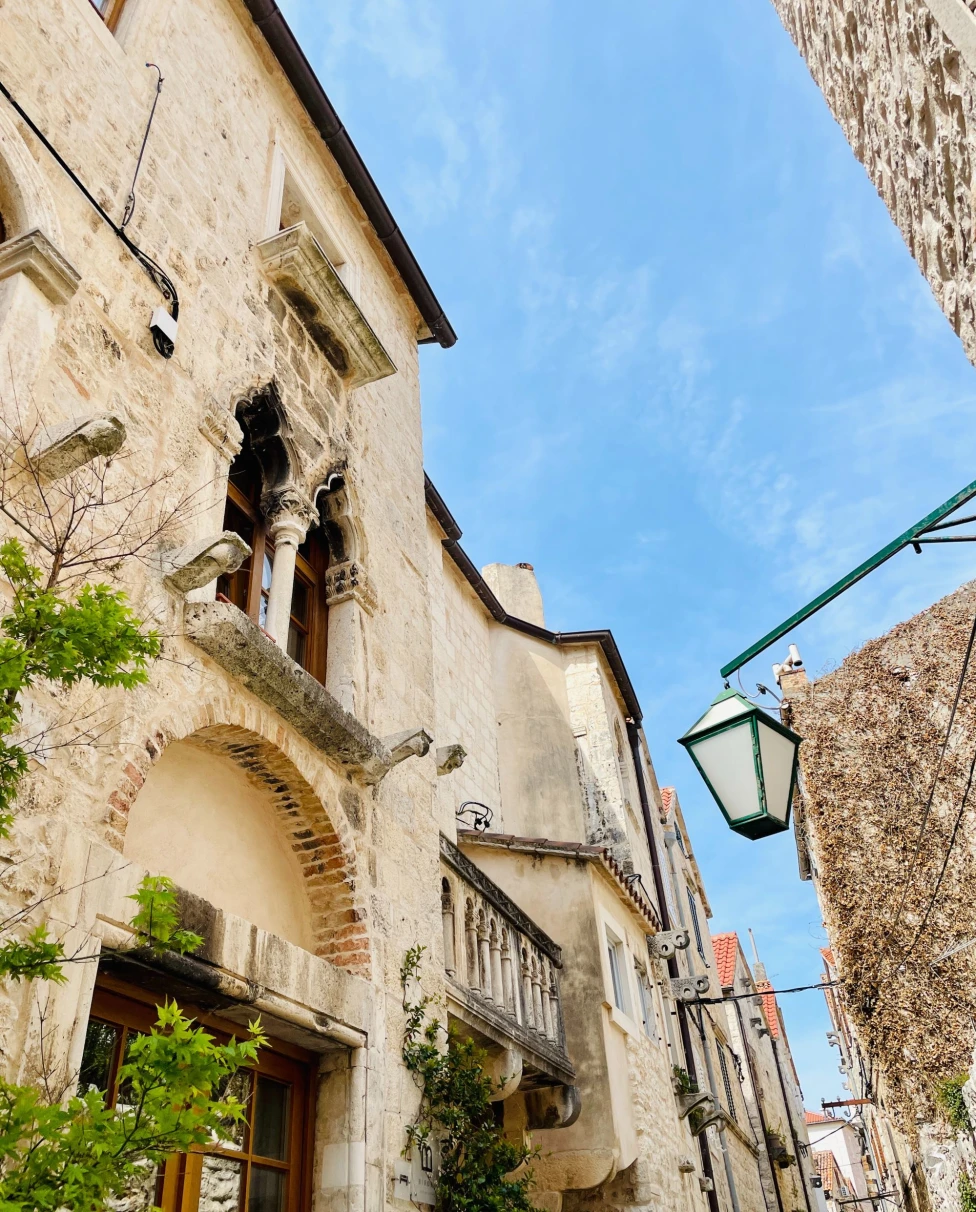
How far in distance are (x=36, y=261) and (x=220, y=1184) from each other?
3.93m

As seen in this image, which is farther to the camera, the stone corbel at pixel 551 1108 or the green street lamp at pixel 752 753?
the stone corbel at pixel 551 1108

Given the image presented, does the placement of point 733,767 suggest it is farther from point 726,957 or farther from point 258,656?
point 726,957

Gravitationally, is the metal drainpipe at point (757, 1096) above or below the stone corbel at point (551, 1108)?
above

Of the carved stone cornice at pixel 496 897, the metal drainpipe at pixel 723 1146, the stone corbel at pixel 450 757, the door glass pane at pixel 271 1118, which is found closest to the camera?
the door glass pane at pixel 271 1118

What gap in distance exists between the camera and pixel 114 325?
14.6 feet

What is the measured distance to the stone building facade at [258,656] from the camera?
11.8ft

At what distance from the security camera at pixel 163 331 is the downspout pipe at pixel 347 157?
361cm

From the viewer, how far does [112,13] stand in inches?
220

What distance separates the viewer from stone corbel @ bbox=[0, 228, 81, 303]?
12.5 ft

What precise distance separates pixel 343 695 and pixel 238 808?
115 cm

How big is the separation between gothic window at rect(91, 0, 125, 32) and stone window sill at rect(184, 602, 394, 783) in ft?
12.3

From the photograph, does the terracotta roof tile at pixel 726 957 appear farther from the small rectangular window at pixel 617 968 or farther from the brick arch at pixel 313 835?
the brick arch at pixel 313 835

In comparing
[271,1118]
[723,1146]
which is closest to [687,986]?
[723,1146]

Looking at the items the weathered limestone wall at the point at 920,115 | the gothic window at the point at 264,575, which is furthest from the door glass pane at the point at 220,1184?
the weathered limestone wall at the point at 920,115
